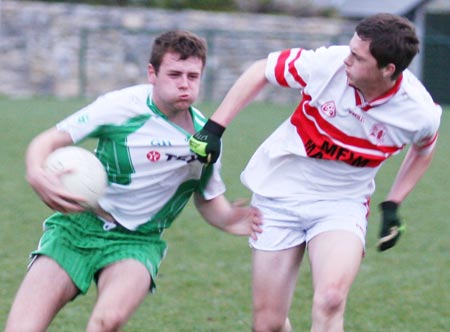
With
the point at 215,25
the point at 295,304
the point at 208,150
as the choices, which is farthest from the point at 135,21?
the point at 208,150

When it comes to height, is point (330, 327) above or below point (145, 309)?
above

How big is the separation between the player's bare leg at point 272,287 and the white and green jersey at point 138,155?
572mm

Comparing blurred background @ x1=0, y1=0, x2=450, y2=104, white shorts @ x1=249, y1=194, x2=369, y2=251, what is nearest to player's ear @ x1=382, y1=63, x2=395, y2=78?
white shorts @ x1=249, y1=194, x2=369, y2=251

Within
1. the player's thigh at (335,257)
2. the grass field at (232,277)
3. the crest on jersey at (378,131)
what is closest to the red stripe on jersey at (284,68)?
the crest on jersey at (378,131)

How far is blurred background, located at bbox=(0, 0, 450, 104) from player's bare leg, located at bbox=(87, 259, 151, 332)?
2014 cm

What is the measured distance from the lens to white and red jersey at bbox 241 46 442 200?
4.92 m

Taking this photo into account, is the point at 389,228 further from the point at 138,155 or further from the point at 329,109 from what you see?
the point at 138,155

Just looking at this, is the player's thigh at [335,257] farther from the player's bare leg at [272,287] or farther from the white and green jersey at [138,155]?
the white and green jersey at [138,155]

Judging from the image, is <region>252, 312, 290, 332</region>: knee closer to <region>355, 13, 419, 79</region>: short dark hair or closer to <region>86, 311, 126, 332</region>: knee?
<region>86, 311, 126, 332</region>: knee

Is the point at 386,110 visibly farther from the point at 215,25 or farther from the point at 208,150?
the point at 215,25

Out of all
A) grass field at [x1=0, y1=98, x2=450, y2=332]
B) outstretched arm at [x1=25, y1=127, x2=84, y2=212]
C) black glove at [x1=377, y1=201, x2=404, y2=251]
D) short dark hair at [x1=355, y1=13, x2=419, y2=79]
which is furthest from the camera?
grass field at [x1=0, y1=98, x2=450, y2=332]

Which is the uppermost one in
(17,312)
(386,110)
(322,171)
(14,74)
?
(386,110)

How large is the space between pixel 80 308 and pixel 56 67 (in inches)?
764

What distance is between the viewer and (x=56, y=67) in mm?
25266
